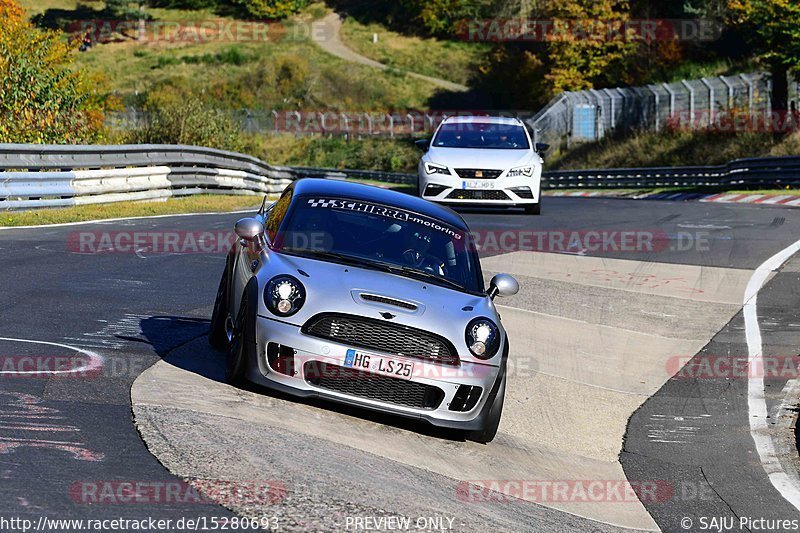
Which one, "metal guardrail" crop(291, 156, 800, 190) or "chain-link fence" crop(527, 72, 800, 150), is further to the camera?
"chain-link fence" crop(527, 72, 800, 150)

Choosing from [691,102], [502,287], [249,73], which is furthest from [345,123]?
[502,287]

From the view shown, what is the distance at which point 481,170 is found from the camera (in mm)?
→ 19969

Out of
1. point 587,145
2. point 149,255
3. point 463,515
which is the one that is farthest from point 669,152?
point 463,515

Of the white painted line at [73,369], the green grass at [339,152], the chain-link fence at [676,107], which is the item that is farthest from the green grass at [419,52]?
the white painted line at [73,369]

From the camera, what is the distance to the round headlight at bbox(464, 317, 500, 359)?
774 centimetres

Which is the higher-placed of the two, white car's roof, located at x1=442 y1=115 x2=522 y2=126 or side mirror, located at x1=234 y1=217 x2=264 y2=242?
side mirror, located at x1=234 y1=217 x2=264 y2=242

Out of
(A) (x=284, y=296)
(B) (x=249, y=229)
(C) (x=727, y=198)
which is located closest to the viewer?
(A) (x=284, y=296)

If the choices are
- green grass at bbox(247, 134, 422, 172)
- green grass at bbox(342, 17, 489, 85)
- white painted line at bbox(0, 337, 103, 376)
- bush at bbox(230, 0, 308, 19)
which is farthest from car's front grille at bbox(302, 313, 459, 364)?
bush at bbox(230, 0, 308, 19)

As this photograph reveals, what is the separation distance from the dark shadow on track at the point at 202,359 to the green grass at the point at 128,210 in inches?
310

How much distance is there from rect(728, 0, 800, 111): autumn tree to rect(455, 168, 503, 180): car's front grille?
25329 millimetres

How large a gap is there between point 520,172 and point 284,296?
13005 millimetres

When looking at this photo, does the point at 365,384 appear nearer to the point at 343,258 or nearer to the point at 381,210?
the point at 343,258

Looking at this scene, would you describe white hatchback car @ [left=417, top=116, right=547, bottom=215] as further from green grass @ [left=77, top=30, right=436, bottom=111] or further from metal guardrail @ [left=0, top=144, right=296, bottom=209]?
green grass @ [left=77, top=30, right=436, bottom=111]

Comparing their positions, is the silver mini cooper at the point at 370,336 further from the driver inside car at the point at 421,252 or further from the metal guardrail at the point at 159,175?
the metal guardrail at the point at 159,175
